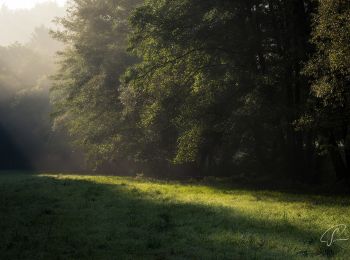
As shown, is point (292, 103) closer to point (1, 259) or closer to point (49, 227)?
point (49, 227)

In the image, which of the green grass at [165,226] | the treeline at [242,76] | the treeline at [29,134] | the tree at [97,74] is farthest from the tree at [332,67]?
the treeline at [29,134]

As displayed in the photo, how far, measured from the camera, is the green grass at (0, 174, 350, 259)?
10.9 meters

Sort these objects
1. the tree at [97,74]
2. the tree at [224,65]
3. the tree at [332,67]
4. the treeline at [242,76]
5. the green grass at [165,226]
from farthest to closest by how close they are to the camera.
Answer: the tree at [97,74], the tree at [224,65], the treeline at [242,76], the tree at [332,67], the green grass at [165,226]

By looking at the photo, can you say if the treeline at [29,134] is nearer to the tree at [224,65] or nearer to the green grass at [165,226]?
the tree at [224,65]

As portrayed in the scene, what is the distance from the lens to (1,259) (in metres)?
10.2

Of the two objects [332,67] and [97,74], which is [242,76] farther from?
[97,74]

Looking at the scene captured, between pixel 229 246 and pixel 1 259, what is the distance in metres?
5.16

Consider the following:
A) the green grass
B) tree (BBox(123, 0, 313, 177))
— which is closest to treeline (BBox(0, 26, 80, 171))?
tree (BBox(123, 0, 313, 177))

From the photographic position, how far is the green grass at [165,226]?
1091 cm

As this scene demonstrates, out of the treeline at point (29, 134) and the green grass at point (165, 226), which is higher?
the treeline at point (29, 134)

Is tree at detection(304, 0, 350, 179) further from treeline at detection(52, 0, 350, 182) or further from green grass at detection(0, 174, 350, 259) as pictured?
green grass at detection(0, 174, 350, 259)

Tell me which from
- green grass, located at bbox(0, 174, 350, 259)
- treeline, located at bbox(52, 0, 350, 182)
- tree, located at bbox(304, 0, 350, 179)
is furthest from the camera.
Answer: treeline, located at bbox(52, 0, 350, 182)

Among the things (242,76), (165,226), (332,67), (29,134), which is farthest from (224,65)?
(29,134)

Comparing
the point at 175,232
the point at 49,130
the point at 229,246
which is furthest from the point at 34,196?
the point at 49,130
